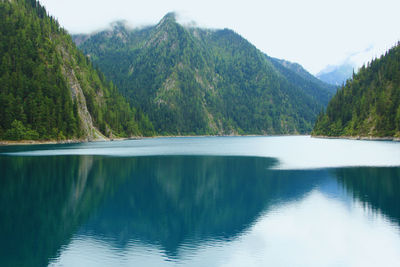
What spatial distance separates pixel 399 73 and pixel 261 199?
5569 inches

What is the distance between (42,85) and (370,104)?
132m

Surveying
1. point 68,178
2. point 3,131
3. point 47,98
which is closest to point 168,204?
point 68,178

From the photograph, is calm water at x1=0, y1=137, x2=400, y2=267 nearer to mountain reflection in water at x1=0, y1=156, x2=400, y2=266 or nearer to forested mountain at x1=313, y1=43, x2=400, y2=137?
mountain reflection in water at x1=0, y1=156, x2=400, y2=266

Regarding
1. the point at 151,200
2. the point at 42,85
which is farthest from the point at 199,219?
the point at 42,85

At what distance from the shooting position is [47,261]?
17.4m

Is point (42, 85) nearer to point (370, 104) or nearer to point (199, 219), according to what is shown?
point (199, 219)

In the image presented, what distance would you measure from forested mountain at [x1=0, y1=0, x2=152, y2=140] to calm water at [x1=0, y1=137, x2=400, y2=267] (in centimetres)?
7093

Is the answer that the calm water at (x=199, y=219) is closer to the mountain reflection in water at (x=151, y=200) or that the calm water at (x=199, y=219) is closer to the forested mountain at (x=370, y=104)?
the mountain reflection in water at (x=151, y=200)

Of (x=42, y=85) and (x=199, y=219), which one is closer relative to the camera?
(x=199, y=219)

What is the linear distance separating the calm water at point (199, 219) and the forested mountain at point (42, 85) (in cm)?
7093

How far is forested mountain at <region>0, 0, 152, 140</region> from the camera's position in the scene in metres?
109

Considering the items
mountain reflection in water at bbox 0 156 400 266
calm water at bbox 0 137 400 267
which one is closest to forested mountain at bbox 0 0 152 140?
mountain reflection in water at bbox 0 156 400 266

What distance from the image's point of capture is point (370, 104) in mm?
151125

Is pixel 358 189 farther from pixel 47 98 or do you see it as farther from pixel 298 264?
pixel 47 98
